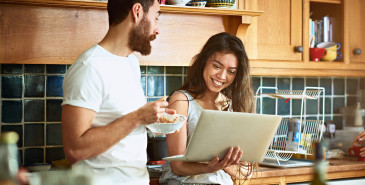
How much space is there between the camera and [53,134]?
8.19 feet

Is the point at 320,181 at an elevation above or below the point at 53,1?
below

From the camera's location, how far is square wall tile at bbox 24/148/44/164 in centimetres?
245

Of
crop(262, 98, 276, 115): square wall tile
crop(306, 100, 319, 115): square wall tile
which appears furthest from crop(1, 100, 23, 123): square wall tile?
crop(306, 100, 319, 115): square wall tile

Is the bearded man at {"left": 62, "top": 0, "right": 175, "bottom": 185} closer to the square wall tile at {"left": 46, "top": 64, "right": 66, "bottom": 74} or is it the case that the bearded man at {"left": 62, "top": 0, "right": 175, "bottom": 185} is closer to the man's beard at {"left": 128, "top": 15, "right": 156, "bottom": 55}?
the man's beard at {"left": 128, "top": 15, "right": 156, "bottom": 55}

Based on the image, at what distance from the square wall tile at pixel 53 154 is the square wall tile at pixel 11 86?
327 millimetres

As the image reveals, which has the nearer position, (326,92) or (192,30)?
(192,30)

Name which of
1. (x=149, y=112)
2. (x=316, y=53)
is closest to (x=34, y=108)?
(x=149, y=112)

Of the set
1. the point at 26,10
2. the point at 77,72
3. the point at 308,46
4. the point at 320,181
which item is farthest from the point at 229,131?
the point at 308,46

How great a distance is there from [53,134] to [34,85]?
0.28m

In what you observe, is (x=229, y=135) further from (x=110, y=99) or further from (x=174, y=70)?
(x=174, y=70)

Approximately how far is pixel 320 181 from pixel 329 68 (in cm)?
211

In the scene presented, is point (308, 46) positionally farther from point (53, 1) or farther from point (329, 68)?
point (53, 1)

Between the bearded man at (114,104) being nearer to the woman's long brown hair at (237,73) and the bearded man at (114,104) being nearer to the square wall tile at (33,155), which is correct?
the woman's long brown hair at (237,73)

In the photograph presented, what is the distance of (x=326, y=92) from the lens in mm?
3320
